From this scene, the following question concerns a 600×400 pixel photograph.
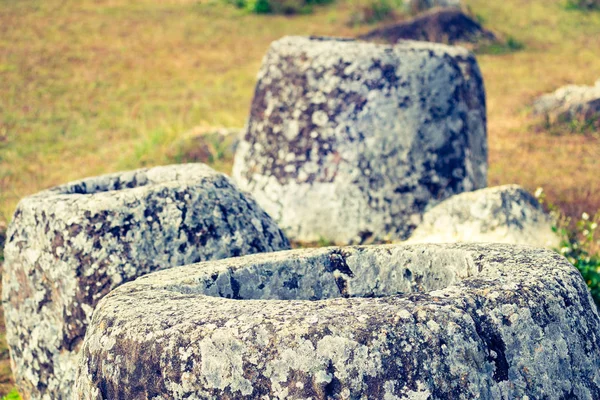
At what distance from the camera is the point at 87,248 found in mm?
4035

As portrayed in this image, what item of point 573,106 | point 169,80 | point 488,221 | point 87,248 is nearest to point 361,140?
point 488,221

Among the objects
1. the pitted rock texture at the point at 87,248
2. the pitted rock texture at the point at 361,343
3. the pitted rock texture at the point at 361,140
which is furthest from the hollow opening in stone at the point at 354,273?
the pitted rock texture at the point at 361,140

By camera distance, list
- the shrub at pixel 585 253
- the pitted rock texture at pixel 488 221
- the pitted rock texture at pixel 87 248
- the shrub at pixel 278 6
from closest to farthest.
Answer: the pitted rock texture at pixel 87 248, the shrub at pixel 585 253, the pitted rock texture at pixel 488 221, the shrub at pixel 278 6

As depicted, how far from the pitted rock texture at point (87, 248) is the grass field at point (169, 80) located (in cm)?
140

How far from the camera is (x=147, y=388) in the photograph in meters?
2.54

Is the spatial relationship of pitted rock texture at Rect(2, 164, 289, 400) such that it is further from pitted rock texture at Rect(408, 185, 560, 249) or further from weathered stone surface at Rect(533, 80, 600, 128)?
weathered stone surface at Rect(533, 80, 600, 128)

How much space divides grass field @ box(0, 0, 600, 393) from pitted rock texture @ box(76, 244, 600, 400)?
10.4ft

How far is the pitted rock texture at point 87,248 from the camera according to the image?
4027mm

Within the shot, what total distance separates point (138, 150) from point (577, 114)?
20.5ft

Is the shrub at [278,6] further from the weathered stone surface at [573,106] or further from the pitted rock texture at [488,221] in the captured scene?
the pitted rock texture at [488,221]

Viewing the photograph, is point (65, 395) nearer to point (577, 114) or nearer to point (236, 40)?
point (577, 114)

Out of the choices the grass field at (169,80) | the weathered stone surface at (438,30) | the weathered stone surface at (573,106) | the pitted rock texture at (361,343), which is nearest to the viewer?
the pitted rock texture at (361,343)

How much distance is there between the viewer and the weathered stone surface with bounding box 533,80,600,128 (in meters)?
11.9

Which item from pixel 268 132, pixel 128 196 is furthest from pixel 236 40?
pixel 128 196
